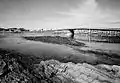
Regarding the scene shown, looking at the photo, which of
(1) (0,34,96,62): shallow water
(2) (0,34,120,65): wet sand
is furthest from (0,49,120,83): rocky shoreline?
(1) (0,34,96,62): shallow water

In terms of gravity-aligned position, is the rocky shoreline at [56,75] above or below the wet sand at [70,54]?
above

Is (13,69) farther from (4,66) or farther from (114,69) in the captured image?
(114,69)

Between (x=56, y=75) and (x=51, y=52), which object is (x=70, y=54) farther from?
(x=56, y=75)

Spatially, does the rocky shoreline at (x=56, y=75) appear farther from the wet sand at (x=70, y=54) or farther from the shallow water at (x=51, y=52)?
the shallow water at (x=51, y=52)

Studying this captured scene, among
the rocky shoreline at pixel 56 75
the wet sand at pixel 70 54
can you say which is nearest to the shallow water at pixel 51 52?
the wet sand at pixel 70 54

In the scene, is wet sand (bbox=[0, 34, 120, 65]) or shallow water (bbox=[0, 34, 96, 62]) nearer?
wet sand (bbox=[0, 34, 120, 65])

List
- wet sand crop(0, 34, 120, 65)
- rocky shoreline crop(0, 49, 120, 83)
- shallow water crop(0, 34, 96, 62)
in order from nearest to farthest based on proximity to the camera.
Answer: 1. rocky shoreline crop(0, 49, 120, 83)
2. wet sand crop(0, 34, 120, 65)
3. shallow water crop(0, 34, 96, 62)

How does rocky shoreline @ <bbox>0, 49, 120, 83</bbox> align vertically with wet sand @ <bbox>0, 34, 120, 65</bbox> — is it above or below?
above

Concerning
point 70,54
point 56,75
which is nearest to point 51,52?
point 70,54

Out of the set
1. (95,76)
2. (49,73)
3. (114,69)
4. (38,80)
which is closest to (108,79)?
(95,76)

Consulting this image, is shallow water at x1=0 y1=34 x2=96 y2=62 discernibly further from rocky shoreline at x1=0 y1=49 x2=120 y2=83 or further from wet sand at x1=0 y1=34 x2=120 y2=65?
rocky shoreline at x1=0 y1=49 x2=120 y2=83

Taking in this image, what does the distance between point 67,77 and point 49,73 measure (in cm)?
168

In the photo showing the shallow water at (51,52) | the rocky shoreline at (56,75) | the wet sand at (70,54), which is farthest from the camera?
the shallow water at (51,52)

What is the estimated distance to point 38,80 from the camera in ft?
21.5
